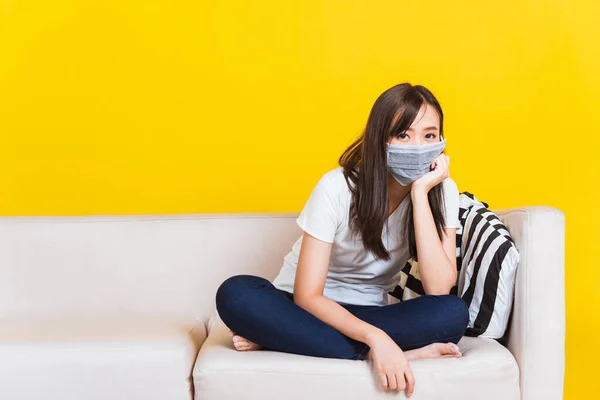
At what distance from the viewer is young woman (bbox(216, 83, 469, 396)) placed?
201 centimetres

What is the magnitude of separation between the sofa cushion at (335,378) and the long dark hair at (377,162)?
1.24ft

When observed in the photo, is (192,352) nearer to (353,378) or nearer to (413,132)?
(353,378)

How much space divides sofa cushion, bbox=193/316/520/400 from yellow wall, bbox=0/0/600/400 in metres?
1.56

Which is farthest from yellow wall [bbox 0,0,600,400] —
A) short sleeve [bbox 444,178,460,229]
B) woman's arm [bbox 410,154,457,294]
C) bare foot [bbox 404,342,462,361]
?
bare foot [bbox 404,342,462,361]

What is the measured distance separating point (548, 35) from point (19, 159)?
90.2 inches

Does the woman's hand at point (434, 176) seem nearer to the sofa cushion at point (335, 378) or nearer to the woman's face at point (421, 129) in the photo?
the woman's face at point (421, 129)

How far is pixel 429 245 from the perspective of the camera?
2.19 m

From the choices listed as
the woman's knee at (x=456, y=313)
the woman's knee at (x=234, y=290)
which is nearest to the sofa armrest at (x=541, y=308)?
the woman's knee at (x=456, y=313)

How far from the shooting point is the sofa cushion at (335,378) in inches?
76.2

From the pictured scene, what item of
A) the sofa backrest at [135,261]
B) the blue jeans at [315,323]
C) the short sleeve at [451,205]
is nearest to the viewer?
the blue jeans at [315,323]

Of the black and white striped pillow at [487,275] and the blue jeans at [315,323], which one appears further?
the black and white striped pillow at [487,275]

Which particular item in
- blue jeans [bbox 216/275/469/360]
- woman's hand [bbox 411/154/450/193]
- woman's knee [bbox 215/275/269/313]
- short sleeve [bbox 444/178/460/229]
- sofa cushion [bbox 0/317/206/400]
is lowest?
sofa cushion [bbox 0/317/206/400]

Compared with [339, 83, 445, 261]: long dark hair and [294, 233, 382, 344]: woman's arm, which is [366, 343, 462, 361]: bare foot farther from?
[339, 83, 445, 261]: long dark hair

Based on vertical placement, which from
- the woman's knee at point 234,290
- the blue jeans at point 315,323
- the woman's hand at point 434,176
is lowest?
the blue jeans at point 315,323
